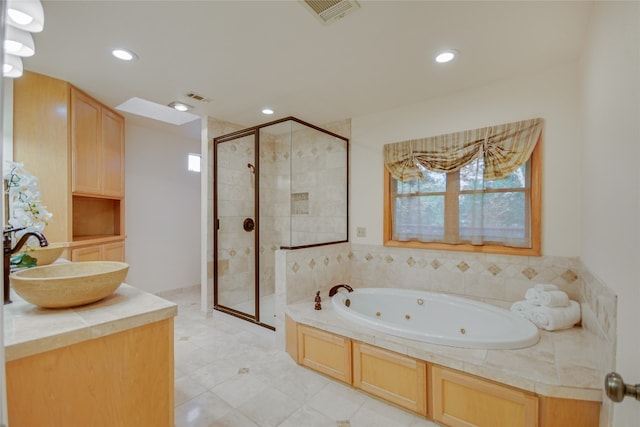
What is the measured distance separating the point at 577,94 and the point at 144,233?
5.10 m

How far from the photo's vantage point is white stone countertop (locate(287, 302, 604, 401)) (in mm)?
1485

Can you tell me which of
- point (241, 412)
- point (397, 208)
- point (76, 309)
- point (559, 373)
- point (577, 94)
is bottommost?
point (241, 412)

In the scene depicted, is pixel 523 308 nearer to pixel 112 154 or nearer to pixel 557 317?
pixel 557 317

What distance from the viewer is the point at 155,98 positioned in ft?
9.61

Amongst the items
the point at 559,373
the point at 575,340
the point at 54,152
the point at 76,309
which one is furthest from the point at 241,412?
the point at 54,152

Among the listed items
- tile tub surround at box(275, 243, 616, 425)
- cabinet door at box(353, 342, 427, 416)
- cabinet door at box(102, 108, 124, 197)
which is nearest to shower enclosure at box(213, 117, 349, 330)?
tile tub surround at box(275, 243, 616, 425)

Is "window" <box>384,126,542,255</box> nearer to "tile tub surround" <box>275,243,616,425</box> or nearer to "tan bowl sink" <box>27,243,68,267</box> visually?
"tile tub surround" <box>275,243,616,425</box>

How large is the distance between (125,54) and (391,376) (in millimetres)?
3021

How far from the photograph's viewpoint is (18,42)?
1.53 m

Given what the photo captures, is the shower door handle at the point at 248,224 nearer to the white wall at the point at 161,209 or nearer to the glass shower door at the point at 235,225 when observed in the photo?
the glass shower door at the point at 235,225

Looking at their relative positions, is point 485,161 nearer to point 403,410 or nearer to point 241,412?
point 403,410

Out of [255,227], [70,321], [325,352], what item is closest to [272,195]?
[255,227]

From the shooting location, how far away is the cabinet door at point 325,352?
7.21ft

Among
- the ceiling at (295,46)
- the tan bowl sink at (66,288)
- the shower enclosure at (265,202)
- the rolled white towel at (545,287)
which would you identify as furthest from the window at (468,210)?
the tan bowl sink at (66,288)
